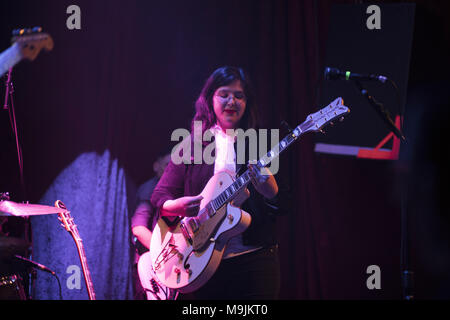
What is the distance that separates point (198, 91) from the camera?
311 centimetres

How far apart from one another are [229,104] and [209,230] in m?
0.77

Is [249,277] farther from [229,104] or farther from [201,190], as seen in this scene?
[229,104]

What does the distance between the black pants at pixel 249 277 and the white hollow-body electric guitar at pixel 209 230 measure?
0.07 m

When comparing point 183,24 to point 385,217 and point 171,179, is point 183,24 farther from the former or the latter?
point 385,217

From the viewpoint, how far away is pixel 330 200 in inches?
121

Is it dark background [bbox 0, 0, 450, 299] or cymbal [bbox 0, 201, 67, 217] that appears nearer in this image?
cymbal [bbox 0, 201, 67, 217]

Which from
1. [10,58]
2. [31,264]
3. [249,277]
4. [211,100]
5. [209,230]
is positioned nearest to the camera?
[10,58]

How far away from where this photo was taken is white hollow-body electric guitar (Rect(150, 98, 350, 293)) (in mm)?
2266

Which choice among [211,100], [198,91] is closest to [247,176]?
[211,100]

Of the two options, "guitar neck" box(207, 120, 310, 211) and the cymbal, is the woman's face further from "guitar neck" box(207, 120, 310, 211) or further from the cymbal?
the cymbal

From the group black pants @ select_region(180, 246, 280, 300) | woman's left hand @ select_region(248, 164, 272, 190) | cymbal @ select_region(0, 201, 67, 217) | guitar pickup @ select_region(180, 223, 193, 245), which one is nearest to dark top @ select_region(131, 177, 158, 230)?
guitar pickup @ select_region(180, 223, 193, 245)

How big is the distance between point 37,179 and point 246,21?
1.91 meters

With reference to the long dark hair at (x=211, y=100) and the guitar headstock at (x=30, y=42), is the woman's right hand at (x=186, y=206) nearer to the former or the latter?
the long dark hair at (x=211, y=100)

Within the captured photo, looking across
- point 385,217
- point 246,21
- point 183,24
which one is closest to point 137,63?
point 183,24
